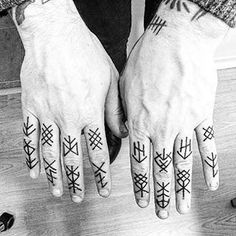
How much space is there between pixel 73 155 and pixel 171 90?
8.5 inches

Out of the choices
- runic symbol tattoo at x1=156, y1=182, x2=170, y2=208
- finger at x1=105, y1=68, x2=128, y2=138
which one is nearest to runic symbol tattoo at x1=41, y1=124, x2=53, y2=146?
finger at x1=105, y1=68, x2=128, y2=138

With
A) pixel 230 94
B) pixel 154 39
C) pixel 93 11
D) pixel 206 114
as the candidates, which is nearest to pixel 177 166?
pixel 206 114

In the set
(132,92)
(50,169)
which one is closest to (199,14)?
(132,92)

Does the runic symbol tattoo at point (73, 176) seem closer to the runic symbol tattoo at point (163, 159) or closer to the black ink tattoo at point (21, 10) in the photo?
the runic symbol tattoo at point (163, 159)

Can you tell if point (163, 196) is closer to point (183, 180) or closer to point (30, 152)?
point (183, 180)

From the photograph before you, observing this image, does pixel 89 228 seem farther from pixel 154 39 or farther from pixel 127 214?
pixel 154 39

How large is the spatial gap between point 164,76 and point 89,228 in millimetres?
650

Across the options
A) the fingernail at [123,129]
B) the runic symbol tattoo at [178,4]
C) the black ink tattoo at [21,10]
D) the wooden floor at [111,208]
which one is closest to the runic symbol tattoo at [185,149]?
the fingernail at [123,129]

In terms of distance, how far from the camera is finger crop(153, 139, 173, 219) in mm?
705

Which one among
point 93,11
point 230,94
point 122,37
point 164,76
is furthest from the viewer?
point 230,94

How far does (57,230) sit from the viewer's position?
45.8 inches

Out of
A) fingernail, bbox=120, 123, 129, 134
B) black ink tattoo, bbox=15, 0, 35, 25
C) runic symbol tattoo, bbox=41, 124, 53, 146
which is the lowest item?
fingernail, bbox=120, 123, 129, 134

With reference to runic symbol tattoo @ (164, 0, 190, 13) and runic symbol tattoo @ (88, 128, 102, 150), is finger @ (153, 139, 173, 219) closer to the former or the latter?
runic symbol tattoo @ (88, 128, 102, 150)

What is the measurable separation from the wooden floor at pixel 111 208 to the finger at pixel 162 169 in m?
0.43
